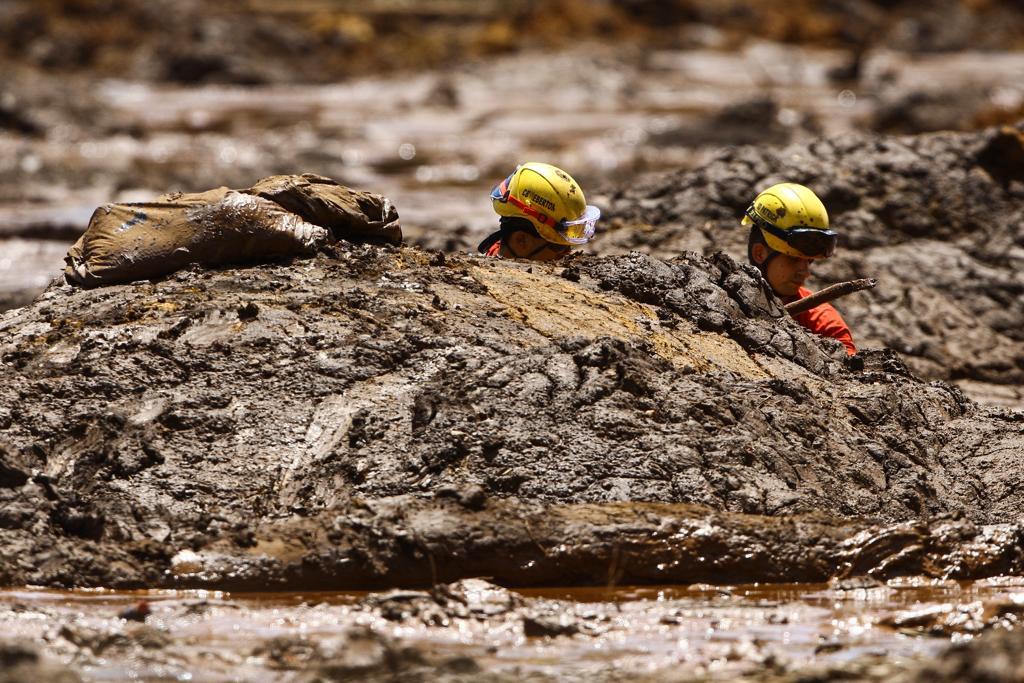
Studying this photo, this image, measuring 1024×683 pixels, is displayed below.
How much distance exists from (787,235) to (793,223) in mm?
70

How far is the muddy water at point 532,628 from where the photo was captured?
4816mm

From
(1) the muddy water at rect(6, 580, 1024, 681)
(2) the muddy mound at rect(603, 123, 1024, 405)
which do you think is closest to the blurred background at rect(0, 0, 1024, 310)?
(2) the muddy mound at rect(603, 123, 1024, 405)

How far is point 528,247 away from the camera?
7.41 meters

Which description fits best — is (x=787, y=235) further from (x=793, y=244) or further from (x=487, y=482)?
(x=487, y=482)

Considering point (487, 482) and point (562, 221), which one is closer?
point (487, 482)

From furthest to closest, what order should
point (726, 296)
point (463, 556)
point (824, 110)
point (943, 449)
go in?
point (824, 110) < point (726, 296) < point (943, 449) < point (463, 556)

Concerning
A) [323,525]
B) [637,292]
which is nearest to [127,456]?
[323,525]

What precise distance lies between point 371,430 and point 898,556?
2223 mm

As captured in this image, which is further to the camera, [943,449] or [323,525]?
[943,449]

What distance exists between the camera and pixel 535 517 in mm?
5633

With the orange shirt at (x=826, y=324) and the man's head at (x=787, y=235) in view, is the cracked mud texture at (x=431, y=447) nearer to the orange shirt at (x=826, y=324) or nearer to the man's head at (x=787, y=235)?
the orange shirt at (x=826, y=324)

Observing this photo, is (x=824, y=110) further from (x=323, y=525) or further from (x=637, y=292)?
(x=323, y=525)

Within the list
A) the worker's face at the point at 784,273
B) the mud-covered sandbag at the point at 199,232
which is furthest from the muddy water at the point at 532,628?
the worker's face at the point at 784,273

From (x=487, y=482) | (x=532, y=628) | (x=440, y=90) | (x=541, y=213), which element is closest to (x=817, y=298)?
(x=541, y=213)
